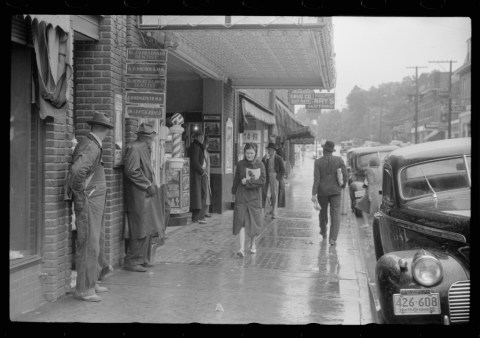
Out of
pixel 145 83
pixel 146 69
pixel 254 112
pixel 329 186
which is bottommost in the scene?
pixel 329 186

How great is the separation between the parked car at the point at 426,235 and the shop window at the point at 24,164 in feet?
11.5

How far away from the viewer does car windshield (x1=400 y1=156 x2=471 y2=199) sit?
6.29 m

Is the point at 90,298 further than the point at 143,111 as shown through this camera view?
No

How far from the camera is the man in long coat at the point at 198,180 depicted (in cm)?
1280

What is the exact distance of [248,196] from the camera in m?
9.27

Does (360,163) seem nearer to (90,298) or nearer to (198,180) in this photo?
(198,180)

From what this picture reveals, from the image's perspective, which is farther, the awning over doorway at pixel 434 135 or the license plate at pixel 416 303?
the awning over doorway at pixel 434 135

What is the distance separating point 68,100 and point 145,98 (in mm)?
1776

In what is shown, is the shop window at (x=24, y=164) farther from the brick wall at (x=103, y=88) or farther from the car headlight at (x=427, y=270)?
the car headlight at (x=427, y=270)

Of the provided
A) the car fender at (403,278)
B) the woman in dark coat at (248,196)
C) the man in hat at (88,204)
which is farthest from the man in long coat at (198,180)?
the car fender at (403,278)

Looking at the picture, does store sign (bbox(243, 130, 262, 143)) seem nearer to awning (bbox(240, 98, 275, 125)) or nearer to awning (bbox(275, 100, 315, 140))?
awning (bbox(240, 98, 275, 125))

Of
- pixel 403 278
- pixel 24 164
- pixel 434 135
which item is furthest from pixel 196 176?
pixel 434 135
